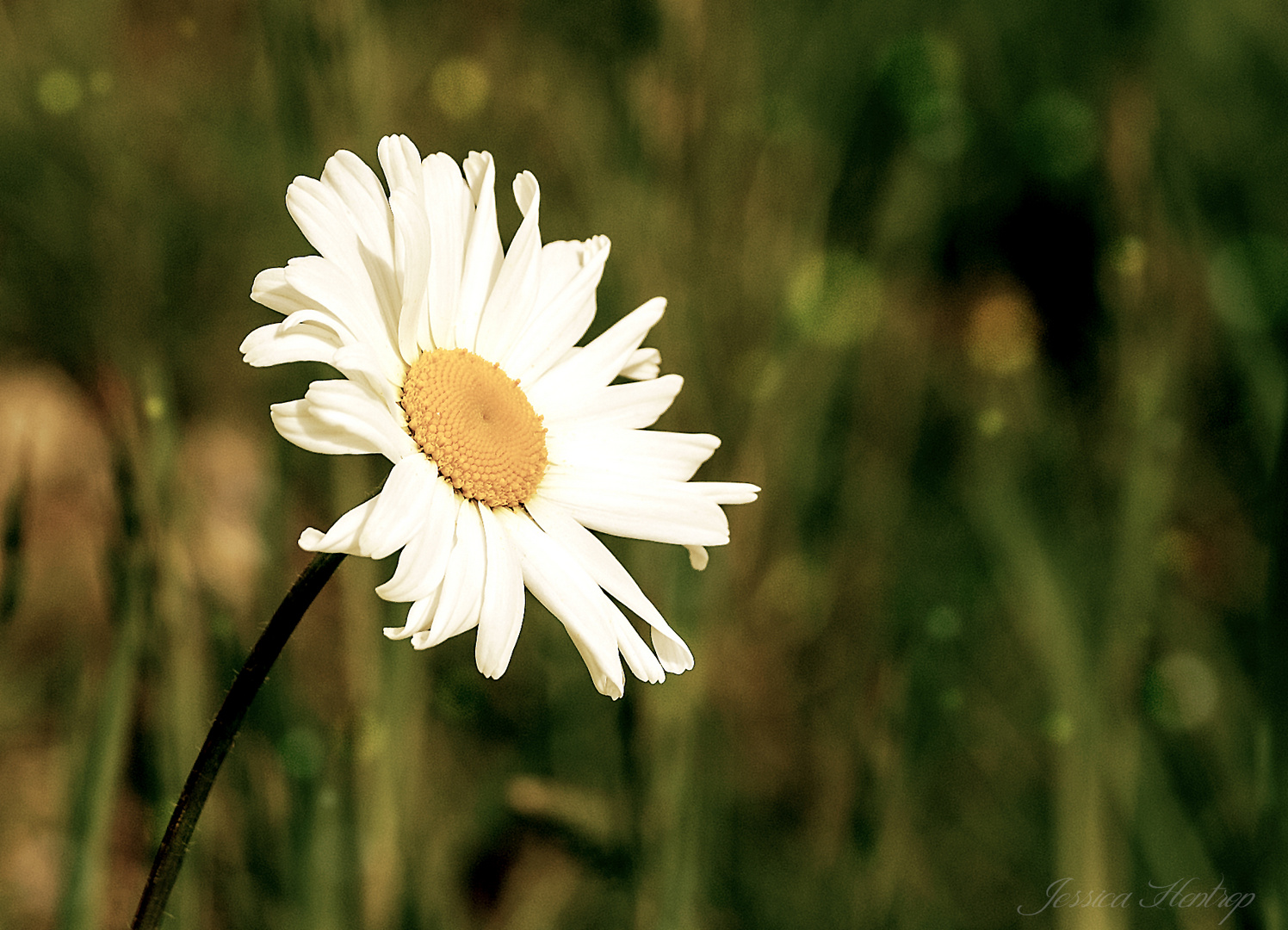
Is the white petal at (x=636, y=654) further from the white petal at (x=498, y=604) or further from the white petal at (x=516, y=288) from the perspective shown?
the white petal at (x=516, y=288)

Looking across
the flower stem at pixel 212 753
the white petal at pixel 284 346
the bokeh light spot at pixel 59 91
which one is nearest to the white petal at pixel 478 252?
the white petal at pixel 284 346

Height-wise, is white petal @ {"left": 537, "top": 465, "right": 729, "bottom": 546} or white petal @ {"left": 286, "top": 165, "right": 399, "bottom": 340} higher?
white petal @ {"left": 286, "top": 165, "right": 399, "bottom": 340}

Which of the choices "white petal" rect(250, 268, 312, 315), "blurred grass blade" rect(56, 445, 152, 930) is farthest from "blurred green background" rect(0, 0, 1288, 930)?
"white petal" rect(250, 268, 312, 315)

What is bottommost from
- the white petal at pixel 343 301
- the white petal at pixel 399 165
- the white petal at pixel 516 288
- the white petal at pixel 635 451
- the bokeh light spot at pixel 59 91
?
the white petal at pixel 635 451

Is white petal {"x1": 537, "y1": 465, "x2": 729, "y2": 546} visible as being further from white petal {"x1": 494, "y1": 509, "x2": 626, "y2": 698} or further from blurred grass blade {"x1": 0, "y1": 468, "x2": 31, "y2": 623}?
blurred grass blade {"x1": 0, "y1": 468, "x2": 31, "y2": 623}

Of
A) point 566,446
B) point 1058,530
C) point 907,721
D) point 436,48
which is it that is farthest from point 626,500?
point 436,48

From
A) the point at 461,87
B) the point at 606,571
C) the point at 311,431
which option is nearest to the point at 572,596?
the point at 606,571
